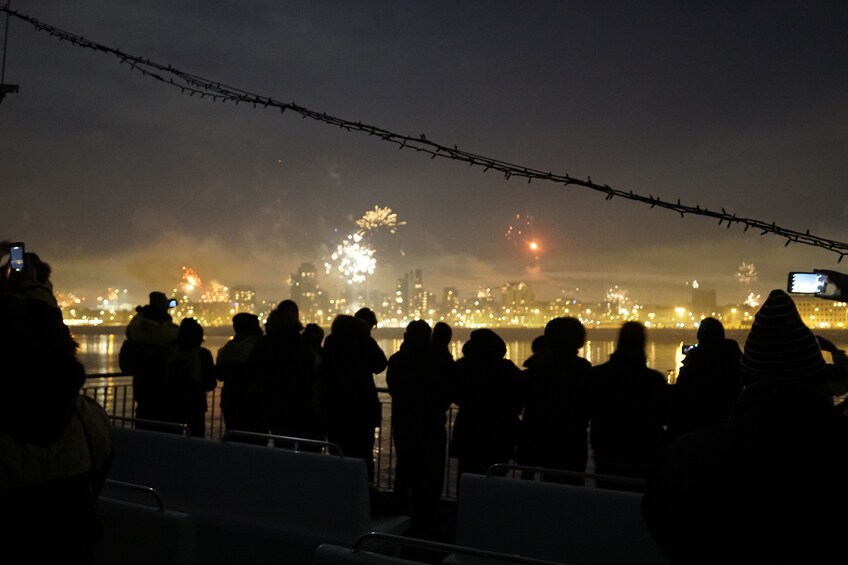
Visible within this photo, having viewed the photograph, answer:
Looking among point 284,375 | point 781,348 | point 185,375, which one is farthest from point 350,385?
point 781,348

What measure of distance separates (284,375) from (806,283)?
15.6 feet

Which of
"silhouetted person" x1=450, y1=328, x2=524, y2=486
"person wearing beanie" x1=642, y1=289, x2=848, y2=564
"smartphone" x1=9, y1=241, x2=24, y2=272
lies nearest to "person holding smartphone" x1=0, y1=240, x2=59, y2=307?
"smartphone" x1=9, y1=241, x2=24, y2=272

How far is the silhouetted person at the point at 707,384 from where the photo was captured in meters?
4.93

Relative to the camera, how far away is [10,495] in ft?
7.70

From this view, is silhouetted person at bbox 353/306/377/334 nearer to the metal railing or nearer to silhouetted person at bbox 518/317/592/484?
the metal railing

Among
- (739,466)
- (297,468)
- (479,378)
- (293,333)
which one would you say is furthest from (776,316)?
(293,333)

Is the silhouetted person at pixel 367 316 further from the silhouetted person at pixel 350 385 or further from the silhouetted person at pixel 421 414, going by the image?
the silhouetted person at pixel 421 414

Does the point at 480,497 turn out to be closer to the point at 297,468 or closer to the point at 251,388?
the point at 297,468

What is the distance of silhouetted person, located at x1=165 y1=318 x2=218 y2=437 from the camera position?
7309mm

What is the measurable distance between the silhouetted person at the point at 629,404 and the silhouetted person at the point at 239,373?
3.54m

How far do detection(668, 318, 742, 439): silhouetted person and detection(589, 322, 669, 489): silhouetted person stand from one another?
0.12 metres

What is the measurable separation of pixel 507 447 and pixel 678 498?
13.4 ft

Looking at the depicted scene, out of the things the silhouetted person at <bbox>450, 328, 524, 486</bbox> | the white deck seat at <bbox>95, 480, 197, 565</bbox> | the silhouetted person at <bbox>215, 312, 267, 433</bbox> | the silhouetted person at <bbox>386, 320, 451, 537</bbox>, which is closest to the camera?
the white deck seat at <bbox>95, 480, 197, 565</bbox>

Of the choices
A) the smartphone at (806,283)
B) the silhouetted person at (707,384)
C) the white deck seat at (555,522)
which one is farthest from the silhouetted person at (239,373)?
the smartphone at (806,283)
